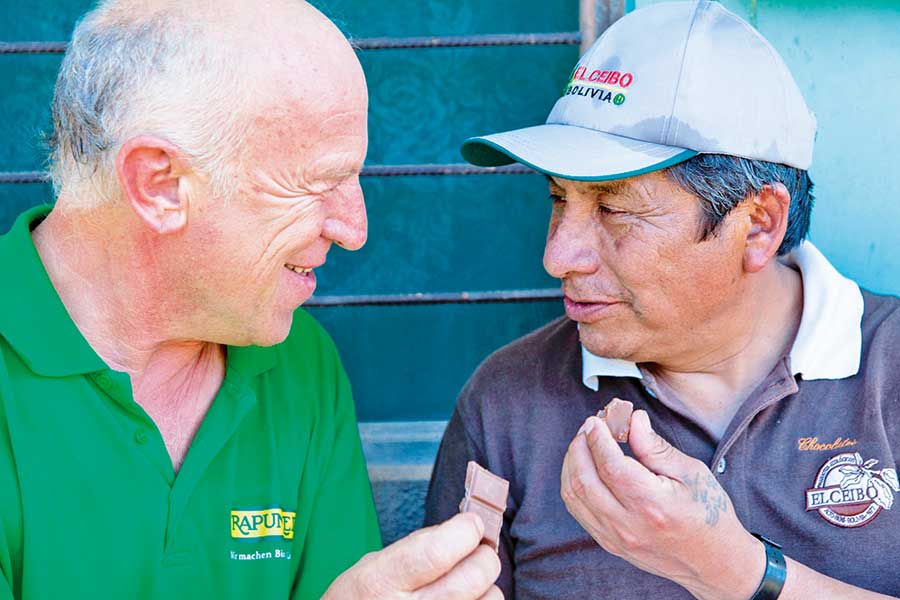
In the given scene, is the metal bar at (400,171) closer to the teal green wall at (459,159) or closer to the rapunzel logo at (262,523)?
the teal green wall at (459,159)

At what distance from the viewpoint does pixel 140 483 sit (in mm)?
2145

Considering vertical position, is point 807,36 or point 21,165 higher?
point 807,36

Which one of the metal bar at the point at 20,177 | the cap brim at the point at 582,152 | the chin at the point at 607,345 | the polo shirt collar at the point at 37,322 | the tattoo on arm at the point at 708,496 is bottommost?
the tattoo on arm at the point at 708,496

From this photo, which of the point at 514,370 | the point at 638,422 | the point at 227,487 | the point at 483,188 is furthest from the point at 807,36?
the point at 227,487

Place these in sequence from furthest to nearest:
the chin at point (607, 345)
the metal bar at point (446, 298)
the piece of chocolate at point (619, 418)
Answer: the metal bar at point (446, 298) < the chin at point (607, 345) < the piece of chocolate at point (619, 418)

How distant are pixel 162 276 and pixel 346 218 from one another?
37cm

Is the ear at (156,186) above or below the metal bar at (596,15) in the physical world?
below

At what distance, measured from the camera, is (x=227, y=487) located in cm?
229

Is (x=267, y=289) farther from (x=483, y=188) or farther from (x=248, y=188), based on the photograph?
(x=483, y=188)

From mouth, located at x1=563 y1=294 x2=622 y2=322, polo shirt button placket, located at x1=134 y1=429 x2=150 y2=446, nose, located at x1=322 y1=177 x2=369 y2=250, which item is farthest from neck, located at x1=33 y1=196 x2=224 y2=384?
mouth, located at x1=563 y1=294 x2=622 y2=322

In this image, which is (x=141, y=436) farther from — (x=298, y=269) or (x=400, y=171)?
(x=400, y=171)

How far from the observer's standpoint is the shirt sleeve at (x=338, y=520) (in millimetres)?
2383

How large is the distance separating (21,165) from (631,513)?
1.93 metres

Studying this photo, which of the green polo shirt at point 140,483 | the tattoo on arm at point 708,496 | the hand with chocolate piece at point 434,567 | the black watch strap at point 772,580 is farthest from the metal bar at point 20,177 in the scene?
the black watch strap at point 772,580
